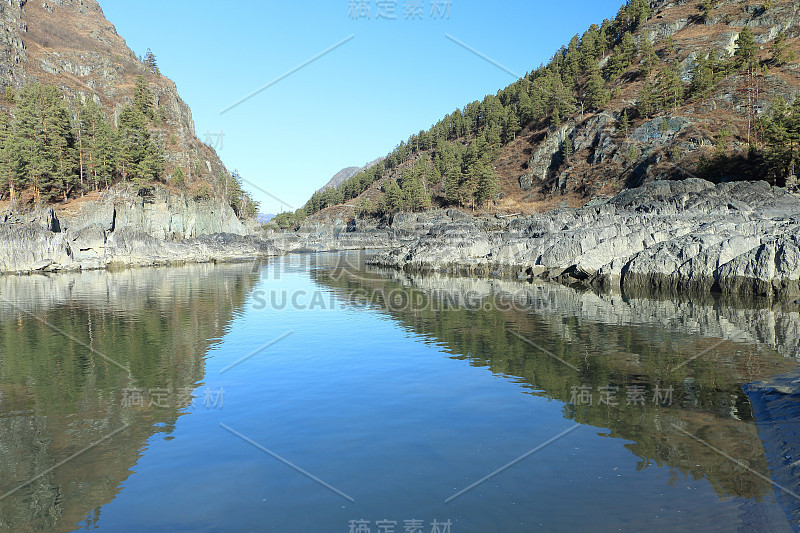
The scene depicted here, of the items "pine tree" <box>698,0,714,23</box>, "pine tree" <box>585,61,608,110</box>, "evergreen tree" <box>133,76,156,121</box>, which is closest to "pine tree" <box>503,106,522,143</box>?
"pine tree" <box>585,61,608,110</box>

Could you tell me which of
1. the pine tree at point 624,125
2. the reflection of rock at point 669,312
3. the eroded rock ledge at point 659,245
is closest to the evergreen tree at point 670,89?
the pine tree at point 624,125

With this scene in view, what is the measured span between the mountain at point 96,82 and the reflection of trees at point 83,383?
7696 centimetres

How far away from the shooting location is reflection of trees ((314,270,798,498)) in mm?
12117

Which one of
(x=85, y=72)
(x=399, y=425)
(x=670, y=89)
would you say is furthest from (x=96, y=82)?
(x=399, y=425)

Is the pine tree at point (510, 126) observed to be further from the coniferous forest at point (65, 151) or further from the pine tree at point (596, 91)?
the coniferous forest at point (65, 151)

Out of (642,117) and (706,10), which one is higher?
(706,10)

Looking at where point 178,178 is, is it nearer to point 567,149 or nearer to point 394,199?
point 394,199

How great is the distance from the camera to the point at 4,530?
9.23 metres

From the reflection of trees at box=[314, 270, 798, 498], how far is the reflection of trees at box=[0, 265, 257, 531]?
12.1 m

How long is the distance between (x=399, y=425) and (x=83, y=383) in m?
12.4

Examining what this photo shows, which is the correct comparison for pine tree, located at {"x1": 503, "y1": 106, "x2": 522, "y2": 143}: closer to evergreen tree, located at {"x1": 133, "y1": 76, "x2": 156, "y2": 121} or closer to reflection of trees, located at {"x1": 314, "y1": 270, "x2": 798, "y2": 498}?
evergreen tree, located at {"x1": 133, "y1": 76, "x2": 156, "y2": 121}

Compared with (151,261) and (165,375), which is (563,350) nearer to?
(165,375)

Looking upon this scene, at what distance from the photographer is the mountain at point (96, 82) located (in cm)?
12406

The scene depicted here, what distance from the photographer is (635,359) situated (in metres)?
20.5
